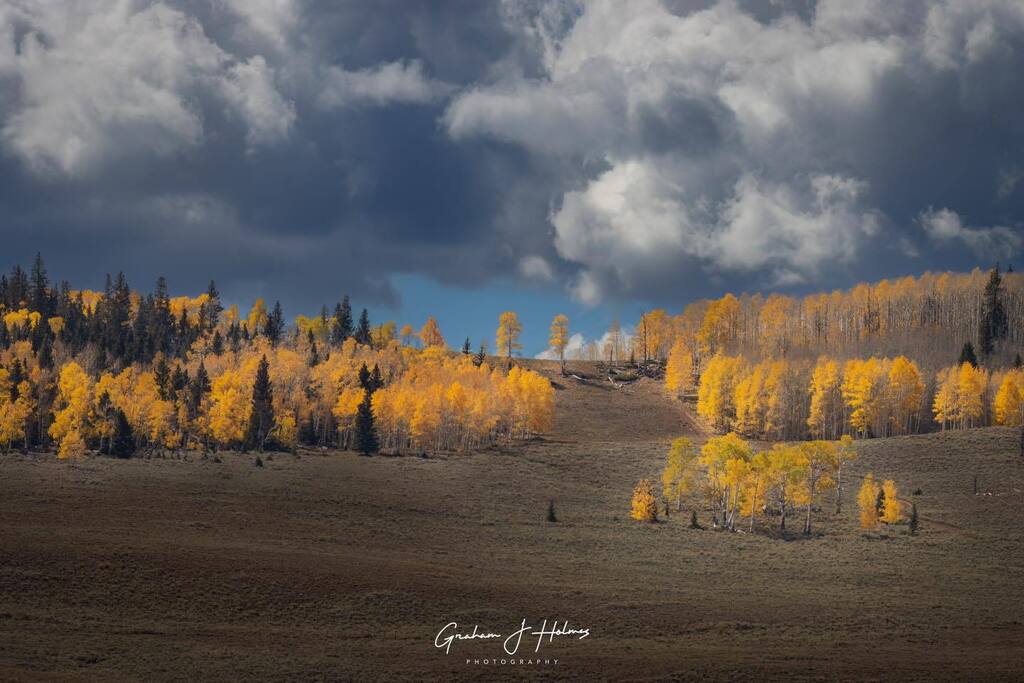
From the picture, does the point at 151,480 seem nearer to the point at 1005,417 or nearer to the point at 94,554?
the point at 94,554

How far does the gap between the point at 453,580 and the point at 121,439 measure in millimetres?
75867

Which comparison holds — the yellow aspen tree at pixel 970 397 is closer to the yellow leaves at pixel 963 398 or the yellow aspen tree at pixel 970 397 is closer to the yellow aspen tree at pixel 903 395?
the yellow leaves at pixel 963 398

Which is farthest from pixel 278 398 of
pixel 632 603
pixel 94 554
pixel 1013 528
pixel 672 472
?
pixel 1013 528

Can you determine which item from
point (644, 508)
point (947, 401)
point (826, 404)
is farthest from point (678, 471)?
point (947, 401)

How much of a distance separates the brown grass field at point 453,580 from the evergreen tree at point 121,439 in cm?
677

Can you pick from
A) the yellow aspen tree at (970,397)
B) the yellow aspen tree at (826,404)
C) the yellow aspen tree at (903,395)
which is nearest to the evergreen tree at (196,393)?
the yellow aspen tree at (826,404)

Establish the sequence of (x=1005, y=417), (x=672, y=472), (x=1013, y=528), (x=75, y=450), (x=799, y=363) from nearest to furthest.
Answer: (x=1013, y=528), (x=672, y=472), (x=75, y=450), (x=1005, y=417), (x=799, y=363)

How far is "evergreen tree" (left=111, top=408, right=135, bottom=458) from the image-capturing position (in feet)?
413

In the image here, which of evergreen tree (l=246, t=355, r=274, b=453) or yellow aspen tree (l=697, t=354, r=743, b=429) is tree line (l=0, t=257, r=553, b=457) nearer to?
Answer: evergreen tree (l=246, t=355, r=274, b=453)

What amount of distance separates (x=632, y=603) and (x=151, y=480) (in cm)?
6361

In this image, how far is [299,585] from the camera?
214 ft

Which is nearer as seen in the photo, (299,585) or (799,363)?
(299,585)

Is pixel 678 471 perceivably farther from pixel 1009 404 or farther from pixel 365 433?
pixel 1009 404

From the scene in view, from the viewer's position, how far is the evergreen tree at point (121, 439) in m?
126
